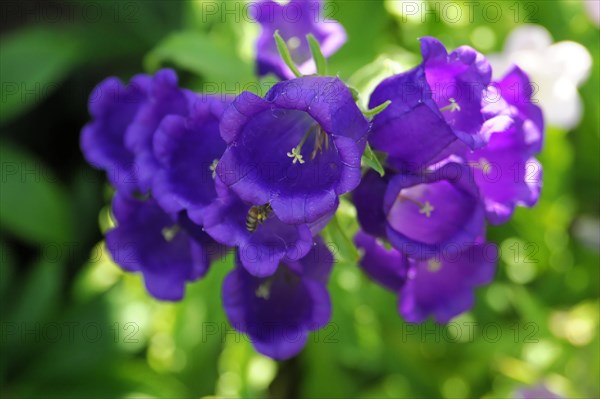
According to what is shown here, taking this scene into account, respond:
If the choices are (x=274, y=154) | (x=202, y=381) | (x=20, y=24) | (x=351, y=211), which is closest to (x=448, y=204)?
(x=351, y=211)

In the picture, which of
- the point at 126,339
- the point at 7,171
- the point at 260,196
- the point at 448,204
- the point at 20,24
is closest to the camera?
the point at 260,196

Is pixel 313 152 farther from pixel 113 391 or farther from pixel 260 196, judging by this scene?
pixel 113 391

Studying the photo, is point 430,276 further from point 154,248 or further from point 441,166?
point 154,248

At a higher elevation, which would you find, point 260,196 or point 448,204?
point 260,196

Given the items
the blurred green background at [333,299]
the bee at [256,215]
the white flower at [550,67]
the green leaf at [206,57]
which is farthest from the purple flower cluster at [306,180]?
the white flower at [550,67]

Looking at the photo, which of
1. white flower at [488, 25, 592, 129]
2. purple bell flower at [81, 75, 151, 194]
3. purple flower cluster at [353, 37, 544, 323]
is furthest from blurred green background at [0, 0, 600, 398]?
purple flower cluster at [353, 37, 544, 323]

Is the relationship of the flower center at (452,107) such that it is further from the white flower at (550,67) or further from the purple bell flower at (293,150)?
the white flower at (550,67)

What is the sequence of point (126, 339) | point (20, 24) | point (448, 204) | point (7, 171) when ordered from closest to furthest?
point (448, 204)
point (126, 339)
point (7, 171)
point (20, 24)

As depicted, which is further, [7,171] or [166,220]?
[7,171]
